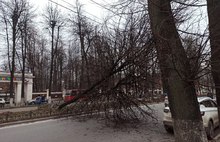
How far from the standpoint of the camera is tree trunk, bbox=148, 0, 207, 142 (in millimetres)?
3242

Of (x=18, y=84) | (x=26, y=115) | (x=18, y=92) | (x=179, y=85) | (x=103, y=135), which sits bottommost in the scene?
(x=103, y=135)

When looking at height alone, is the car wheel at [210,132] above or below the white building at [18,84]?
below

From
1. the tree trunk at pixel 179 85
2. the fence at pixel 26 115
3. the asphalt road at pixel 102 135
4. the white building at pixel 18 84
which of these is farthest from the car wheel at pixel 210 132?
the white building at pixel 18 84

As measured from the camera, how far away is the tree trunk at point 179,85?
324 cm

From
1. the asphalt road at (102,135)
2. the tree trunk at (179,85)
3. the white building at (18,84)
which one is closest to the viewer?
the tree trunk at (179,85)

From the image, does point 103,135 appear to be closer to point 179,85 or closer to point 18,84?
point 179,85

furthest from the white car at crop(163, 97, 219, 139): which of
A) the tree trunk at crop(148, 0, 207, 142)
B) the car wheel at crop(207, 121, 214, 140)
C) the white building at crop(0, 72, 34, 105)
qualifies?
the white building at crop(0, 72, 34, 105)

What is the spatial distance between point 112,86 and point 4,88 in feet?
116

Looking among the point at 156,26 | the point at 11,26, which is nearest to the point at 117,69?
the point at 156,26

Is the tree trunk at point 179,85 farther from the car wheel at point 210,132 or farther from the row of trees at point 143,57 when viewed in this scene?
the car wheel at point 210,132

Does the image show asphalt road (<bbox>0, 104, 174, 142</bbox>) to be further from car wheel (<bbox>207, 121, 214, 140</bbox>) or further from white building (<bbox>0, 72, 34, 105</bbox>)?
white building (<bbox>0, 72, 34, 105</bbox>)

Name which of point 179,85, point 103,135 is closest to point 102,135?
point 103,135

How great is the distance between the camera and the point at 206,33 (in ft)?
10.5

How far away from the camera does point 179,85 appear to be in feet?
10.7
